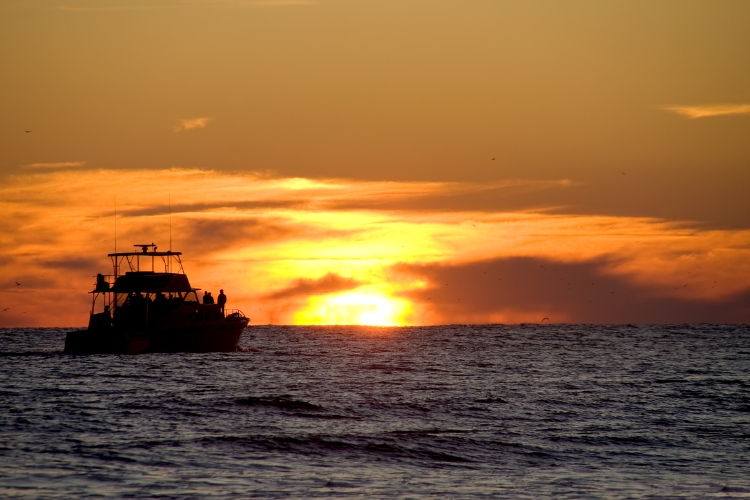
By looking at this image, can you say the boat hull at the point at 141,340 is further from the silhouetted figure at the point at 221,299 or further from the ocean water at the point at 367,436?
the ocean water at the point at 367,436

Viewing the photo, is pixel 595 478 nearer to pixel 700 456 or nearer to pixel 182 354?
pixel 700 456

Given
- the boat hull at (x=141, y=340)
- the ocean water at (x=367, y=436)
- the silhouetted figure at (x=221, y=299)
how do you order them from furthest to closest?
the silhouetted figure at (x=221, y=299)
the boat hull at (x=141, y=340)
the ocean water at (x=367, y=436)

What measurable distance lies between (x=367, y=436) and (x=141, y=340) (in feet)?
135

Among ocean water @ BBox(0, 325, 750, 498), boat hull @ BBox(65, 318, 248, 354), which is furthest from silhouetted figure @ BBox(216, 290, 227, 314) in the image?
ocean water @ BBox(0, 325, 750, 498)

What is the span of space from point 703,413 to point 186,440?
19.6 metres

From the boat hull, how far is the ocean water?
14.4 metres

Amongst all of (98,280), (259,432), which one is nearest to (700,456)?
(259,432)

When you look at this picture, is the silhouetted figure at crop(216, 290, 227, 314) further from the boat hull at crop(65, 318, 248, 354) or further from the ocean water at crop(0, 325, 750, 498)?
the ocean water at crop(0, 325, 750, 498)

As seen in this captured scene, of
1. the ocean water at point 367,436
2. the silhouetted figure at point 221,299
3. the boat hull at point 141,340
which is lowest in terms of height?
the ocean water at point 367,436

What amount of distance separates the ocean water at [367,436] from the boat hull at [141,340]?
14404mm

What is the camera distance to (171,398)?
34938mm

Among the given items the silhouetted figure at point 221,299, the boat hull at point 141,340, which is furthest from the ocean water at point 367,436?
the silhouetted figure at point 221,299

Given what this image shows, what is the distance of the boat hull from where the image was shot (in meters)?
63.0

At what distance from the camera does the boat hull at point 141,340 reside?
6297cm
